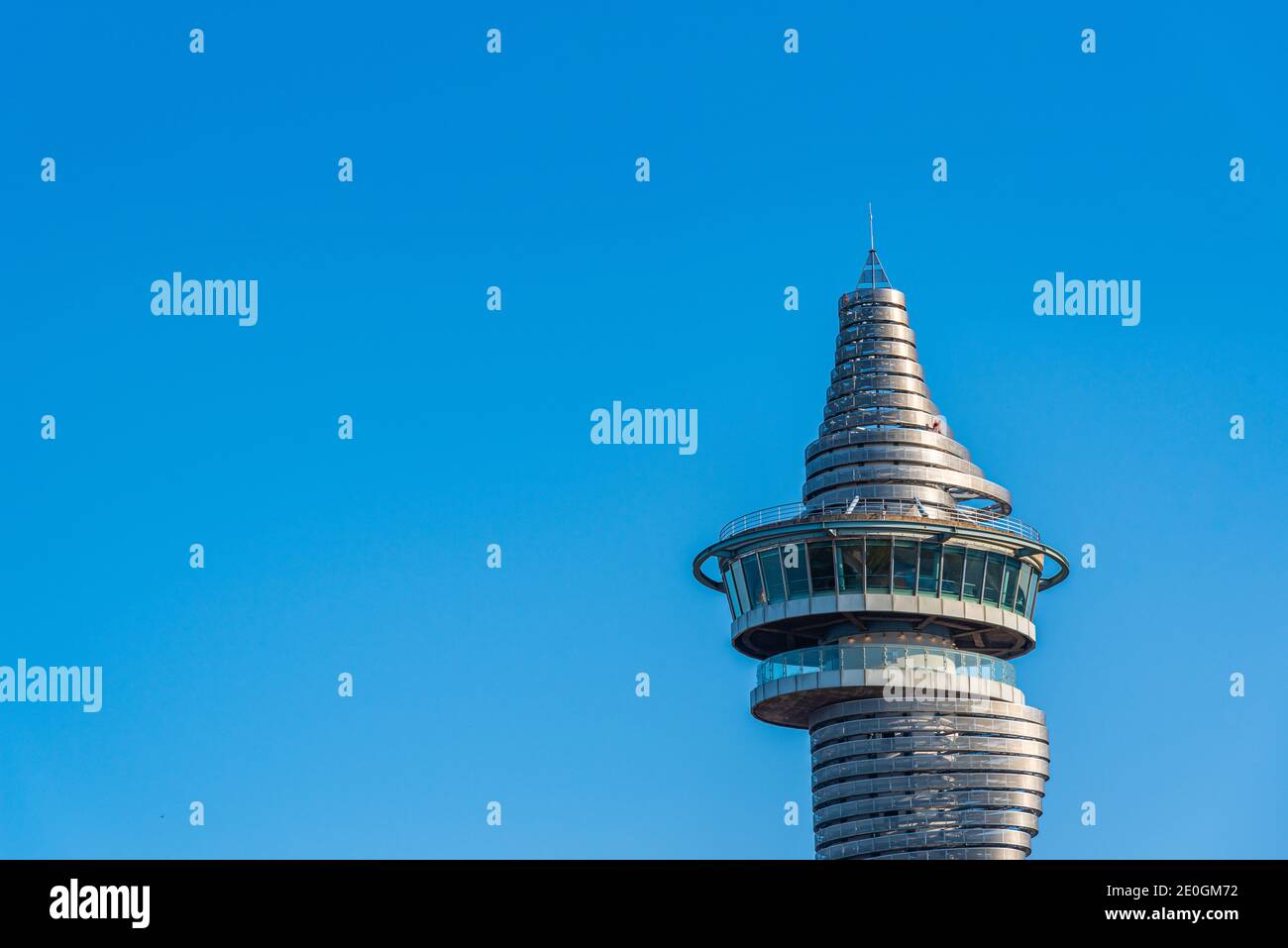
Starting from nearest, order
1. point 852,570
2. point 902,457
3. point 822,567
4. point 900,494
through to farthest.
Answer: point 852,570
point 822,567
point 900,494
point 902,457

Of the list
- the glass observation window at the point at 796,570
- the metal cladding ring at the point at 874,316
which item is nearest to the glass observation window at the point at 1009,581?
the glass observation window at the point at 796,570

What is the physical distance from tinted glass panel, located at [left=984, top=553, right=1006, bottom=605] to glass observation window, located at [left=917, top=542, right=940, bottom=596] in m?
3.16

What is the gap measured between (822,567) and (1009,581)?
10859 mm

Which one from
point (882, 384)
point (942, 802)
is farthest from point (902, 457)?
point (942, 802)

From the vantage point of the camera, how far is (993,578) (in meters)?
131

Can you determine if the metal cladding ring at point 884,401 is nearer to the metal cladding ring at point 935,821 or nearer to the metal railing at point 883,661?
the metal railing at point 883,661

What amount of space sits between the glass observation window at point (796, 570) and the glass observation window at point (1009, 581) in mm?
11103

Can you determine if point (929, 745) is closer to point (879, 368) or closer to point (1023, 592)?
point (1023, 592)

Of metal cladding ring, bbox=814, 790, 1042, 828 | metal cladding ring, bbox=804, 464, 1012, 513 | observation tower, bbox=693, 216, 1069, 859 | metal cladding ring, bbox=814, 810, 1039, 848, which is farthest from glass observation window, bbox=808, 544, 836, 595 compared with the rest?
metal cladding ring, bbox=814, 810, 1039, 848

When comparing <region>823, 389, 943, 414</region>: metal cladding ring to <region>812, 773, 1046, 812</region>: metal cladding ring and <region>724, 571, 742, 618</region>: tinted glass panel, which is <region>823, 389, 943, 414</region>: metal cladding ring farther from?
<region>812, 773, 1046, 812</region>: metal cladding ring
